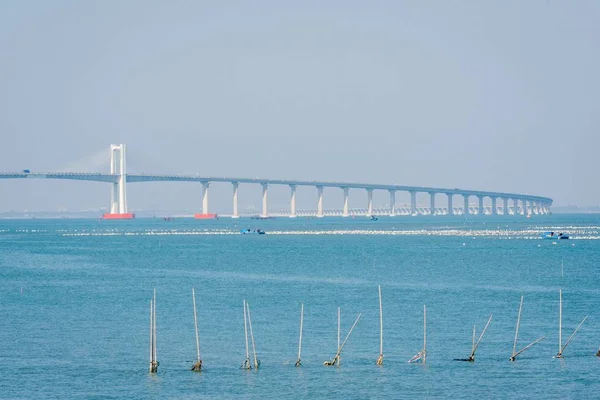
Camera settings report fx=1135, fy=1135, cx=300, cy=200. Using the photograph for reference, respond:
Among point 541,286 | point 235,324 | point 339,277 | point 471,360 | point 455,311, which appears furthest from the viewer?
point 339,277

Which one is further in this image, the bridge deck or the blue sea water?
the bridge deck

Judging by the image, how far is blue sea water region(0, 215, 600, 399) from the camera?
27391 mm

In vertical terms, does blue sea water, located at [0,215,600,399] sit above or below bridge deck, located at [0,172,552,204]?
below

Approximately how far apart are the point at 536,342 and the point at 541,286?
19.1 meters

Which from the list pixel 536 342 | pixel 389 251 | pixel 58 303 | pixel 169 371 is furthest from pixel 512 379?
pixel 389 251

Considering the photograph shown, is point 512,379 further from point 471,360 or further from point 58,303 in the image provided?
point 58,303

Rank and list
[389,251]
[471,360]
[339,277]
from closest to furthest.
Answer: [471,360] → [339,277] → [389,251]

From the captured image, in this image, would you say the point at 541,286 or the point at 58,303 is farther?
the point at 541,286

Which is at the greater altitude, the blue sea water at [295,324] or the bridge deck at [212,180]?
the bridge deck at [212,180]

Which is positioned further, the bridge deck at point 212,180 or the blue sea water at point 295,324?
the bridge deck at point 212,180

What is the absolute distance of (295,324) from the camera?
37.6m

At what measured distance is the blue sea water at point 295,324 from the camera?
27391 millimetres

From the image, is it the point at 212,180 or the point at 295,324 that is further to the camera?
the point at 212,180

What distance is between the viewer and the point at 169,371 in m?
28.9
